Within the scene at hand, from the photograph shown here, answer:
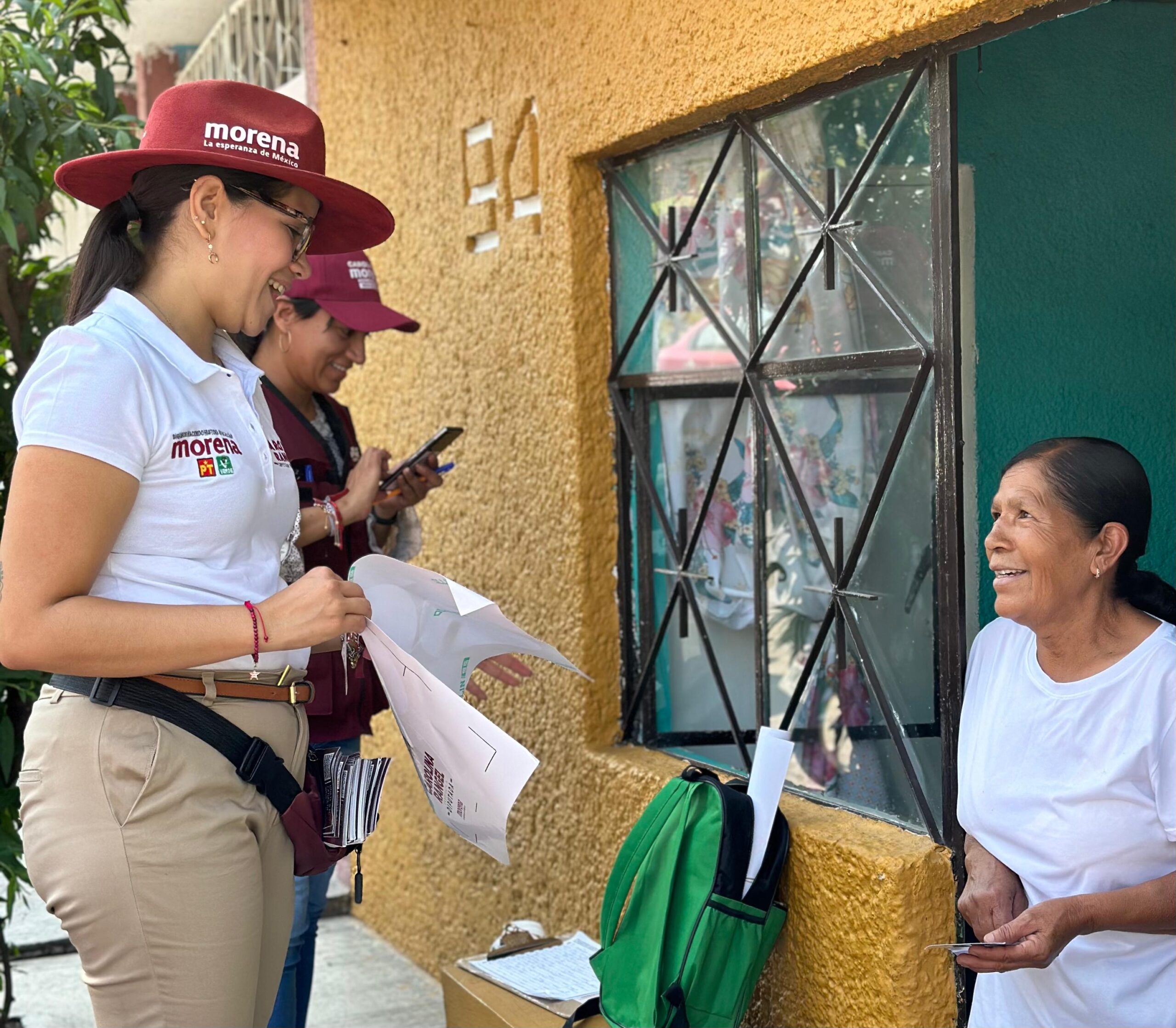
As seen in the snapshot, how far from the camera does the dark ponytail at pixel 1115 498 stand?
2.10 metres

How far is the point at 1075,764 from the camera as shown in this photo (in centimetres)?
206

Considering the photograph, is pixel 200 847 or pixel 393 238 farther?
pixel 393 238

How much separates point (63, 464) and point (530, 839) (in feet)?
7.24

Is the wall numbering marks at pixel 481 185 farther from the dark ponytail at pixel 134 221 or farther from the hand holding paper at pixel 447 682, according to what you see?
the dark ponytail at pixel 134 221

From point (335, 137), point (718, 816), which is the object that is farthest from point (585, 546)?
point (335, 137)

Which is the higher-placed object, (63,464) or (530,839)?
(63,464)

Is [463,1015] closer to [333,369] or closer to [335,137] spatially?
[333,369]

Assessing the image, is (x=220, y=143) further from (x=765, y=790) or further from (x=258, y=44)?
(x=258, y=44)

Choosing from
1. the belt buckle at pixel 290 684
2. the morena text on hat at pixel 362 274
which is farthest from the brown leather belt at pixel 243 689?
the morena text on hat at pixel 362 274

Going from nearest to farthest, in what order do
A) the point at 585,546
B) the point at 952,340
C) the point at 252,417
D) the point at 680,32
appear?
the point at 252,417
the point at 952,340
the point at 680,32
the point at 585,546

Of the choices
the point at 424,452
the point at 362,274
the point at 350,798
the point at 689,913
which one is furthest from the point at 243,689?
the point at 362,274

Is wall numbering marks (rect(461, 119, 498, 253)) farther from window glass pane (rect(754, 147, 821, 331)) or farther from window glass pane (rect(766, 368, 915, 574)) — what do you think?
window glass pane (rect(766, 368, 915, 574))

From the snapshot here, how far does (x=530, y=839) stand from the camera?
361 centimetres

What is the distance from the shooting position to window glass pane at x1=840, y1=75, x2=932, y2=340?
2.42 meters
